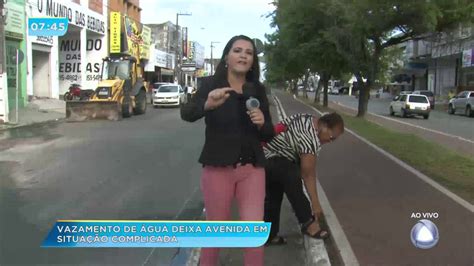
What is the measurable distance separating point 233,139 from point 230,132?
1.9 inches

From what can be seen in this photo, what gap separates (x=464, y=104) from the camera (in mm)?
33750

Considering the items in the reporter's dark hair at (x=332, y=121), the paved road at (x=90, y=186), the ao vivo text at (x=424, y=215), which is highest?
the reporter's dark hair at (x=332, y=121)

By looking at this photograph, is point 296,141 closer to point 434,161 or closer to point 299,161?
point 299,161

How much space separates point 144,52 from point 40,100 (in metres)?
21.5

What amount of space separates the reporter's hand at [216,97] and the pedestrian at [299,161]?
165 cm

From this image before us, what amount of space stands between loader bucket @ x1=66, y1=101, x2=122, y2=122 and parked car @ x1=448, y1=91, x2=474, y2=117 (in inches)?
848

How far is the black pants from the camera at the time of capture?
197 inches

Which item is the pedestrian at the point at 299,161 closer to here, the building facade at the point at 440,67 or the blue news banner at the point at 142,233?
the blue news banner at the point at 142,233

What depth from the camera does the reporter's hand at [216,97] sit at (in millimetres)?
3195

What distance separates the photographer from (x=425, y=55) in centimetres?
6278

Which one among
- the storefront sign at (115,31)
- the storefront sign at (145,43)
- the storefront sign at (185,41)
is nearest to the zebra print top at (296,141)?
the storefront sign at (115,31)

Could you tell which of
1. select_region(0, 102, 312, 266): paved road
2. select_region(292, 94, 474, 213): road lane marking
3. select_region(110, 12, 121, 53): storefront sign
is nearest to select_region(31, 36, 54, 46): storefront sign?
select_region(110, 12, 121, 53): storefront sign

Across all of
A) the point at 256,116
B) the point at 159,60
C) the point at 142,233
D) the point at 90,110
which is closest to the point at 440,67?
the point at 159,60

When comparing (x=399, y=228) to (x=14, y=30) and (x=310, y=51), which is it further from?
(x=14, y=30)
